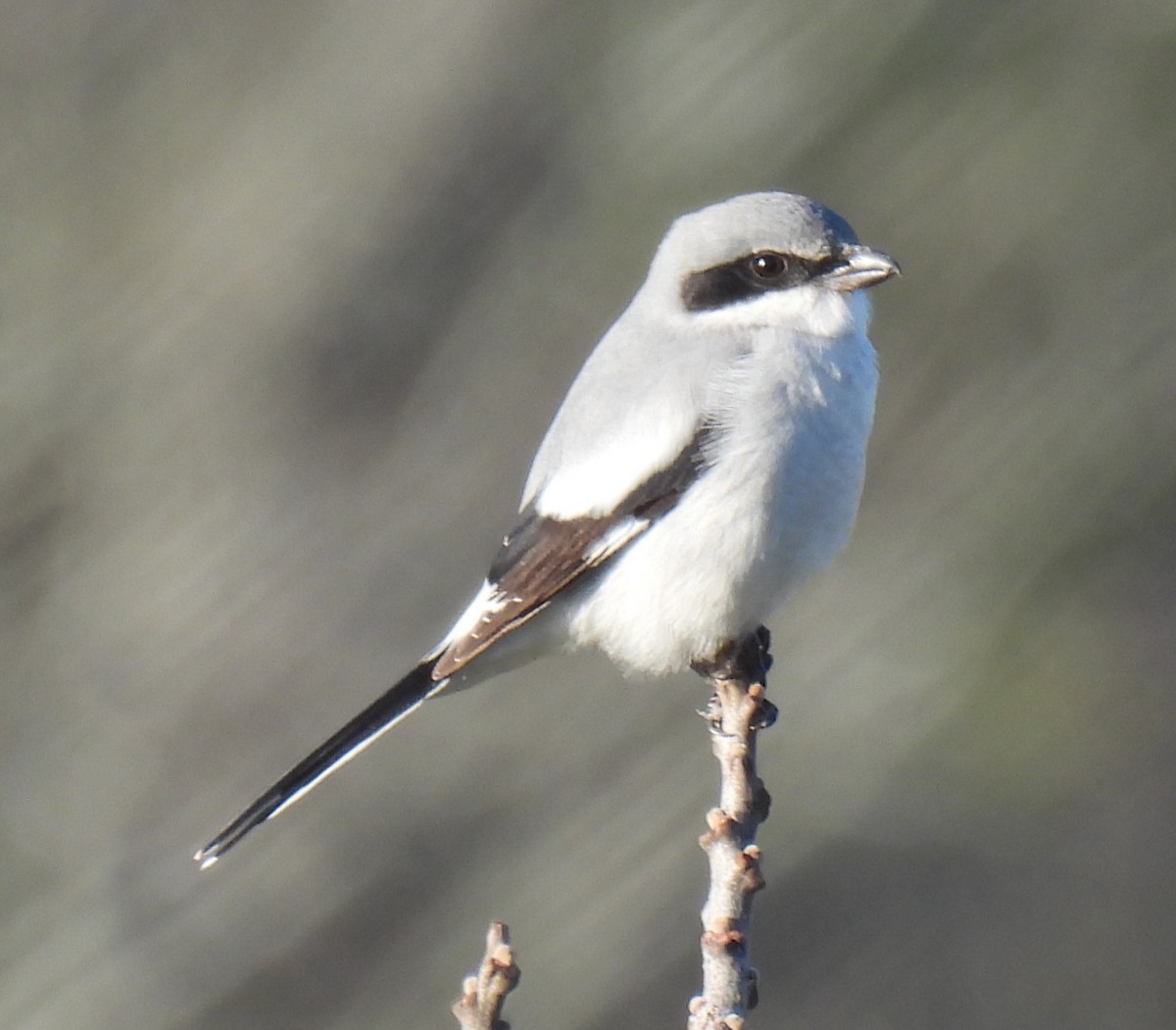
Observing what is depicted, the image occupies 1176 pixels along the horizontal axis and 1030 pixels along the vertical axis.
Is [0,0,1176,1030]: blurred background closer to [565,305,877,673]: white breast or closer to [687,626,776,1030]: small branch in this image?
[565,305,877,673]: white breast

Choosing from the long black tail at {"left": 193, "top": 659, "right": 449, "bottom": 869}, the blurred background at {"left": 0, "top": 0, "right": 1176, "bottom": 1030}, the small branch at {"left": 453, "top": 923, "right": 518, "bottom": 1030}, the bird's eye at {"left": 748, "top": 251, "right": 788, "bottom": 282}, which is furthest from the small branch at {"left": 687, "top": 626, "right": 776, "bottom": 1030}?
the blurred background at {"left": 0, "top": 0, "right": 1176, "bottom": 1030}

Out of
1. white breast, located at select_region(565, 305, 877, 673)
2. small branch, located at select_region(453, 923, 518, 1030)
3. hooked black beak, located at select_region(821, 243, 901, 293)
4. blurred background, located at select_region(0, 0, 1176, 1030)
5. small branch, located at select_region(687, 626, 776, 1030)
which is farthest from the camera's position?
blurred background, located at select_region(0, 0, 1176, 1030)

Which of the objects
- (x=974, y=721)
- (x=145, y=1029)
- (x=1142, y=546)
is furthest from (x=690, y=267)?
(x=145, y=1029)

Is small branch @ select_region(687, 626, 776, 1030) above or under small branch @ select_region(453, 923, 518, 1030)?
under

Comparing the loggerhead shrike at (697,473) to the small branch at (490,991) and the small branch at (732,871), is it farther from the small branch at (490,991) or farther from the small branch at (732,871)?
the small branch at (490,991)

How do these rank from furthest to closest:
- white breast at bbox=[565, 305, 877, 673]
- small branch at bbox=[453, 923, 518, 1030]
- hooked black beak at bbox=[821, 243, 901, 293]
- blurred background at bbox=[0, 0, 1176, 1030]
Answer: blurred background at bbox=[0, 0, 1176, 1030]
hooked black beak at bbox=[821, 243, 901, 293]
white breast at bbox=[565, 305, 877, 673]
small branch at bbox=[453, 923, 518, 1030]

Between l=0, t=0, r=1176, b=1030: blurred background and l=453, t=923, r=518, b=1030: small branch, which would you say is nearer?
l=453, t=923, r=518, b=1030: small branch

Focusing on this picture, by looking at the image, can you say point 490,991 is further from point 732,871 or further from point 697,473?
point 697,473
